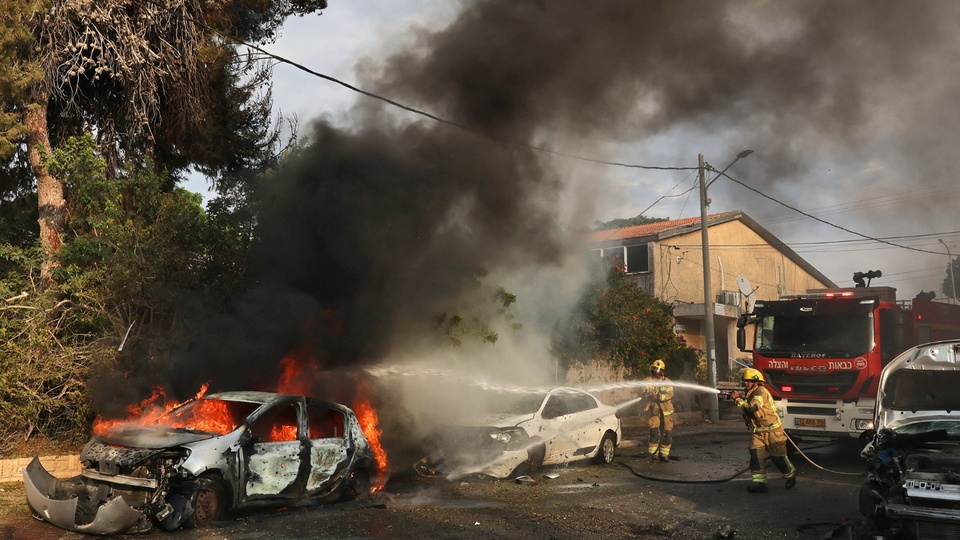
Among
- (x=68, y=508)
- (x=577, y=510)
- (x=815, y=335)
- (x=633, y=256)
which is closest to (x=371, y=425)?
(x=577, y=510)

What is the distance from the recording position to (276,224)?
43.7 feet

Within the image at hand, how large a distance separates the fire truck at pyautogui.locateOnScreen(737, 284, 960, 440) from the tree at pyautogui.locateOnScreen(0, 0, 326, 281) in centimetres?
1016

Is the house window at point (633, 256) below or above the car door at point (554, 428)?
above

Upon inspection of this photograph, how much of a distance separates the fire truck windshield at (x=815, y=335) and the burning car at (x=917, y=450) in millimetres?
3882

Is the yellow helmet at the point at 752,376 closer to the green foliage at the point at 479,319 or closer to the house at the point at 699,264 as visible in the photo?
the green foliage at the point at 479,319

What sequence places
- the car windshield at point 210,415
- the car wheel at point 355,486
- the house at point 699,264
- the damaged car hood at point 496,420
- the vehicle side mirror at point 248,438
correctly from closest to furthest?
1. the vehicle side mirror at point 248,438
2. the car windshield at point 210,415
3. the car wheel at point 355,486
4. the damaged car hood at point 496,420
5. the house at point 699,264

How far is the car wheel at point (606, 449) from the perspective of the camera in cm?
1237

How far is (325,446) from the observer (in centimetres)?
854

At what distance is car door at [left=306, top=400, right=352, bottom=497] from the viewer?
8.38 metres

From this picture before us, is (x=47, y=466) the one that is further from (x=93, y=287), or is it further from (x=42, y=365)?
(x=93, y=287)

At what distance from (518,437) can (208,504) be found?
455cm

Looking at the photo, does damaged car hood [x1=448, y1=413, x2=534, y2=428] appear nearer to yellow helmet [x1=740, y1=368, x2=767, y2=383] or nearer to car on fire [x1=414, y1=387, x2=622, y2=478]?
car on fire [x1=414, y1=387, x2=622, y2=478]

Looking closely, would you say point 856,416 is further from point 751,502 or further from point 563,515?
point 563,515

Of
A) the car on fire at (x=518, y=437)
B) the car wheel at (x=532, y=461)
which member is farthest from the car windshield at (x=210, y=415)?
the car wheel at (x=532, y=461)
